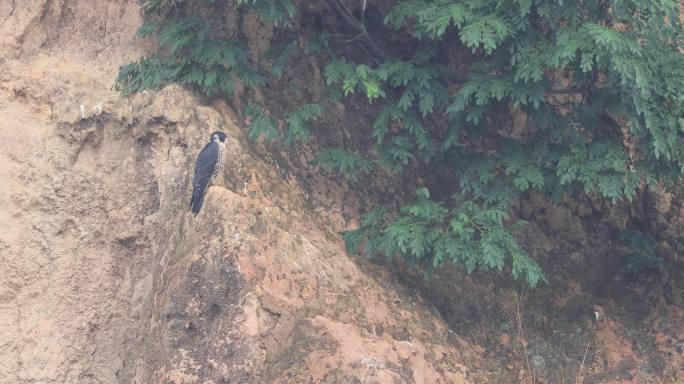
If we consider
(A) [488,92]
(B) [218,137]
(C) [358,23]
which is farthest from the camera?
(C) [358,23]

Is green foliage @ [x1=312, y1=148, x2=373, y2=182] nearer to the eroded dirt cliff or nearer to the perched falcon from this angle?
the eroded dirt cliff

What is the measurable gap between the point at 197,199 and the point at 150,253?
1.27 metres

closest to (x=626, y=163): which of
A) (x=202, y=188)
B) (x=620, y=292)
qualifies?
(x=620, y=292)

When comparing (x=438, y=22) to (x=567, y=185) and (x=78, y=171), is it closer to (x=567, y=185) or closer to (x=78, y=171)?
(x=567, y=185)

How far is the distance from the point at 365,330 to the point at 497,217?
68.2 inches

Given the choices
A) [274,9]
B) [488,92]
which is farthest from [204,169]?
[488,92]

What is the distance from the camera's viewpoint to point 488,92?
8312 mm

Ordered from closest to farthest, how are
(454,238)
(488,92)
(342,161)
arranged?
(454,238), (488,92), (342,161)

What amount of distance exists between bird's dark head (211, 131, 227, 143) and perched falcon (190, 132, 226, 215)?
0.06 metres

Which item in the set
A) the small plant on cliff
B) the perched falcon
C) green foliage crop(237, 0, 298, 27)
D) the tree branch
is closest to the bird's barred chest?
the perched falcon

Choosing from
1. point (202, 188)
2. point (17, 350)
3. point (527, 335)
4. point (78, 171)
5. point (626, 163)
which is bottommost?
point (17, 350)

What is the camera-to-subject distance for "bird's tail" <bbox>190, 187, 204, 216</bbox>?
8297 mm

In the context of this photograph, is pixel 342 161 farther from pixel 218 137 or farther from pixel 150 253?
pixel 150 253

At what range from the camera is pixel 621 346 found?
9.45 m
